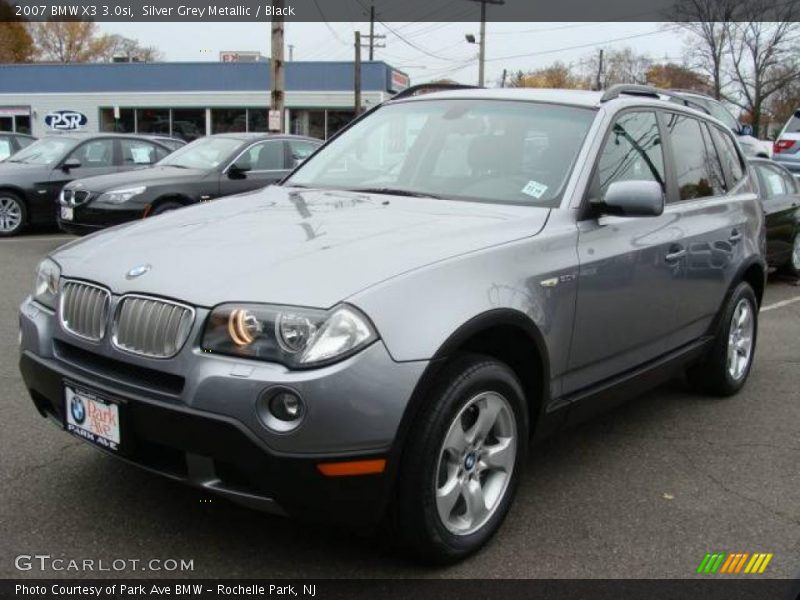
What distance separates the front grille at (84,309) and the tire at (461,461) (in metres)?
1.16

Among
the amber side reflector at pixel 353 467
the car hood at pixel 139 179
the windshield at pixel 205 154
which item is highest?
the windshield at pixel 205 154

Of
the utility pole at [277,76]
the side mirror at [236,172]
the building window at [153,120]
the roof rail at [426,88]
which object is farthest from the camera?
the building window at [153,120]

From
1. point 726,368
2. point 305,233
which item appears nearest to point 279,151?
point 726,368

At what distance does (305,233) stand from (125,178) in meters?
7.16

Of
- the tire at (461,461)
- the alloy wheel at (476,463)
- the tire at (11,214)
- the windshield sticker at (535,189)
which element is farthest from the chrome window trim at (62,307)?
the tire at (11,214)

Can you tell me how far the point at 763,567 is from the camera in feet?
9.93

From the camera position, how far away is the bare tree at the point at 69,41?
77250mm

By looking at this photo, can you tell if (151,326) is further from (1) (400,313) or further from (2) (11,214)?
(2) (11,214)

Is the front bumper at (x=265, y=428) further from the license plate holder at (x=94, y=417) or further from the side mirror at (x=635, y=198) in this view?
the side mirror at (x=635, y=198)

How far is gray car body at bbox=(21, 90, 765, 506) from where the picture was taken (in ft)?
8.06

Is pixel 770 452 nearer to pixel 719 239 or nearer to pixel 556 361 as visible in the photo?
pixel 719 239

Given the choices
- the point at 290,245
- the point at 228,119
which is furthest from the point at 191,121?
the point at 290,245

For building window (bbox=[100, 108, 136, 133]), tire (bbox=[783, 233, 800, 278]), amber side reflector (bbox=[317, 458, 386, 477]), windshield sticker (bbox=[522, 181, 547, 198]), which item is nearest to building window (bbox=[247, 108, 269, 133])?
building window (bbox=[100, 108, 136, 133])

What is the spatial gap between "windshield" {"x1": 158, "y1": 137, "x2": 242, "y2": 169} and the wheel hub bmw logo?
7.29m
